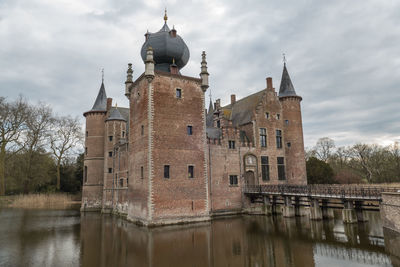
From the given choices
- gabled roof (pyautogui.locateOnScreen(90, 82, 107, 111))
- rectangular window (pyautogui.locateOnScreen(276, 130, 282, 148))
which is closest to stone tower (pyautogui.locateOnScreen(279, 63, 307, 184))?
rectangular window (pyautogui.locateOnScreen(276, 130, 282, 148))

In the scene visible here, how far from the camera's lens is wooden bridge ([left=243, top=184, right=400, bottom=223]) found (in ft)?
54.1

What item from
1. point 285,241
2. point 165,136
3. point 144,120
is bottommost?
point 285,241

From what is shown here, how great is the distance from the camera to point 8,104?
31.0 m

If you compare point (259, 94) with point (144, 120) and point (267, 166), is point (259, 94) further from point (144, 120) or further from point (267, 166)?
point (144, 120)

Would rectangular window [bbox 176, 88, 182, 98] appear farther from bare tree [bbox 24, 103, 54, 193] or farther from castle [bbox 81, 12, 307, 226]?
bare tree [bbox 24, 103, 54, 193]

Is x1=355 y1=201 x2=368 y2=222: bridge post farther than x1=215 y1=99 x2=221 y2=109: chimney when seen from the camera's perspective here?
No

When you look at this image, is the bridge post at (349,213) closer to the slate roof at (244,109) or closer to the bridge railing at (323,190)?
the bridge railing at (323,190)

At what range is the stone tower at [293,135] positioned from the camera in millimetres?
26812

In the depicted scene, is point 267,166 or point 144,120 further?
point 267,166

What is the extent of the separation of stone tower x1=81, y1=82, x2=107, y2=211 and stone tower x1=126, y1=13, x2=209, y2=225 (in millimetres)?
8848

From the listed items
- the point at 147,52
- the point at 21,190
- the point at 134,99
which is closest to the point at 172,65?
the point at 147,52

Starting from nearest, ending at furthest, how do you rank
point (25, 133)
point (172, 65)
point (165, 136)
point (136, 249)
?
1. point (136, 249)
2. point (165, 136)
3. point (172, 65)
4. point (25, 133)

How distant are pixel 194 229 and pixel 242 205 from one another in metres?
8.16

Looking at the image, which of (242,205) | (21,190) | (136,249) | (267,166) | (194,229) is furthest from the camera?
(21,190)
